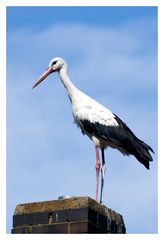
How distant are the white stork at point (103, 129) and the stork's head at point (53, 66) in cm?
56

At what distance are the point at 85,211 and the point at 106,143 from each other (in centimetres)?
497

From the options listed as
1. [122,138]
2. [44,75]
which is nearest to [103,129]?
[122,138]

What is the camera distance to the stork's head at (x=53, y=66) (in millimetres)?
15664

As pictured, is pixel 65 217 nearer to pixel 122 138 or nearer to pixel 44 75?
pixel 122 138

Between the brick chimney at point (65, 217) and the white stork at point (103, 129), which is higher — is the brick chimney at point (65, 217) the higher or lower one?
the lower one

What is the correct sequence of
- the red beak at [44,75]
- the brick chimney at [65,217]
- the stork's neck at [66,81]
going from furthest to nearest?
1. the red beak at [44,75]
2. the stork's neck at [66,81]
3. the brick chimney at [65,217]

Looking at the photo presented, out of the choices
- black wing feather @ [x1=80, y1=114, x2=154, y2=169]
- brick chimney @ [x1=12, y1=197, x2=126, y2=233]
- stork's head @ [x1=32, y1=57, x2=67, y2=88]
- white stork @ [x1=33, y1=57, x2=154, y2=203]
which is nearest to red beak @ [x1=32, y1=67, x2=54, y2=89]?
stork's head @ [x1=32, y1=57, x2=67, y2=88]

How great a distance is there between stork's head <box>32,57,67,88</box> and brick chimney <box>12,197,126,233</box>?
17.1 ft

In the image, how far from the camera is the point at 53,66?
15742 mm

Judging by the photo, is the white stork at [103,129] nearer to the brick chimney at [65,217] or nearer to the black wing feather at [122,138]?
the black wing feather at [122,138]

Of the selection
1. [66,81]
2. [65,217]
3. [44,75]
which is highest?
[44,75]

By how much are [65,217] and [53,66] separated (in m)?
5.79

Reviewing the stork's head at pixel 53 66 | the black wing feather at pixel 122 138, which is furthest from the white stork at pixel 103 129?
the stork's head at pixel 53 66

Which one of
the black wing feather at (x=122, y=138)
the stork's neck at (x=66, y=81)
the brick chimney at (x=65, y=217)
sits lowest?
the brick chimney at (x=65, y=217)
